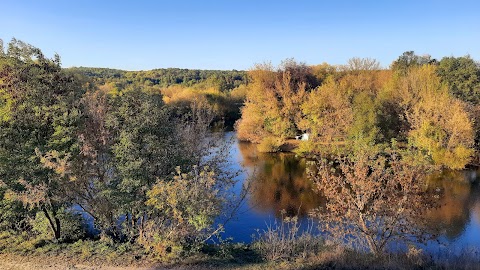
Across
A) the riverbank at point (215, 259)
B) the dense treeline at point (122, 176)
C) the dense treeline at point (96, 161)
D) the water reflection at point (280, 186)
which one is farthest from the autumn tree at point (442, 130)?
the dense treeline at point (96, 161)

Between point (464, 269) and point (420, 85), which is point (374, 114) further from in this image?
point (464, 269)

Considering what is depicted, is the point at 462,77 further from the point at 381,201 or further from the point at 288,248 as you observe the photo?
the point at 288,248

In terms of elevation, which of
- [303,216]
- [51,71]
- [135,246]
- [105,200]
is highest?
[51,71]

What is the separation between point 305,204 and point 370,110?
18026 millimetres

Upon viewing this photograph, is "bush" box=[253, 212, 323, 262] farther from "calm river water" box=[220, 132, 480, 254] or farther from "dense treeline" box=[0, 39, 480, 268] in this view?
"calm river water" box=[220, 132, 480, 254]

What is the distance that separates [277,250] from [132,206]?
5.28 meters

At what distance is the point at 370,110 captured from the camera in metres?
38.9

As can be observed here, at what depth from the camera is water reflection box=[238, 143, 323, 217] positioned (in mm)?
24256

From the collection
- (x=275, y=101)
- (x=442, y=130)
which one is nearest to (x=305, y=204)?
(x=442, y=130)

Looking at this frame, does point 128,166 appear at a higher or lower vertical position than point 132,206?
higher

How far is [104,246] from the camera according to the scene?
1349 cm

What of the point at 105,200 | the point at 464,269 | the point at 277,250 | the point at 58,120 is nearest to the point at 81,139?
the point at 58,120

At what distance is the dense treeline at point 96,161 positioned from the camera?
12695 millimetres

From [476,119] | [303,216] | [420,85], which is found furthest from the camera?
[420,85]
